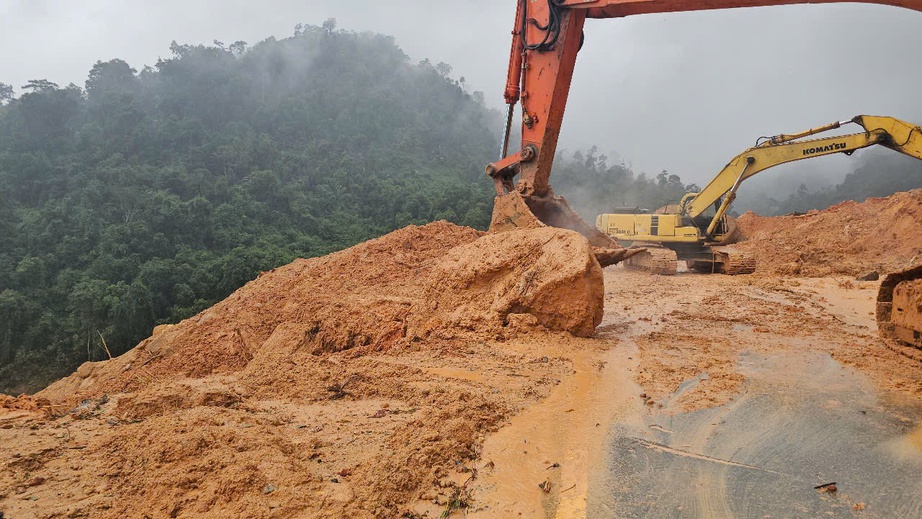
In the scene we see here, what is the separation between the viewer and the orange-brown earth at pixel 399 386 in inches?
98.0

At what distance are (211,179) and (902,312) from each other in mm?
41328

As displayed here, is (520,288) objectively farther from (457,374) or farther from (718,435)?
(718,435)

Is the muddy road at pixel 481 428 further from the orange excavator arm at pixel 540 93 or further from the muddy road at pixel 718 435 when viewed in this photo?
the orange excavator arm at pixel 540 93

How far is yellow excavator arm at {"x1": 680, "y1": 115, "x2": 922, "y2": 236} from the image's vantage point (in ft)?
40.9

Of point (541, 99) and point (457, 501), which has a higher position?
point (541, 99)

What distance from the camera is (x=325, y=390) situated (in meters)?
4.12

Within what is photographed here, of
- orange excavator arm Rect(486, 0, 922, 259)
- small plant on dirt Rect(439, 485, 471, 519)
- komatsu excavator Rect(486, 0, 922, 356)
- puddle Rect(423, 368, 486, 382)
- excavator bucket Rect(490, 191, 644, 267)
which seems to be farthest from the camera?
orange excavator arm Rect(486, 0, 922, 259)

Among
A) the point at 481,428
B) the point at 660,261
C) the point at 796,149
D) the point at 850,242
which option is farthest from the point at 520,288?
the point at 850,242

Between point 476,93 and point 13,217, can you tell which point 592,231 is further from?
point 476,93

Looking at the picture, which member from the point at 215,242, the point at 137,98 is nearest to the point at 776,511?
the point at 215,242

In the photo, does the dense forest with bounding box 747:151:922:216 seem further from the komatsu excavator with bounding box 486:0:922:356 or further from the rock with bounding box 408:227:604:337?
the rock with bounding box 408:227:604:337

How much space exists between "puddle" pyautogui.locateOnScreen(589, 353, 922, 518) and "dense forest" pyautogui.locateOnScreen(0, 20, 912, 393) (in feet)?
23.5

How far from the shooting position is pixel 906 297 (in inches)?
195

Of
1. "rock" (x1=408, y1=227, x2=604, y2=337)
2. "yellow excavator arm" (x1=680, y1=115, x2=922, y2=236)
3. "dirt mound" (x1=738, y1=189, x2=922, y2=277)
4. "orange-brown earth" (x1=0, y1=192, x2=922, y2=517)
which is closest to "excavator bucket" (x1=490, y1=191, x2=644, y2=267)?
"orange-brown earth" (x1=0, y1=192, x2=922, y2=517)
